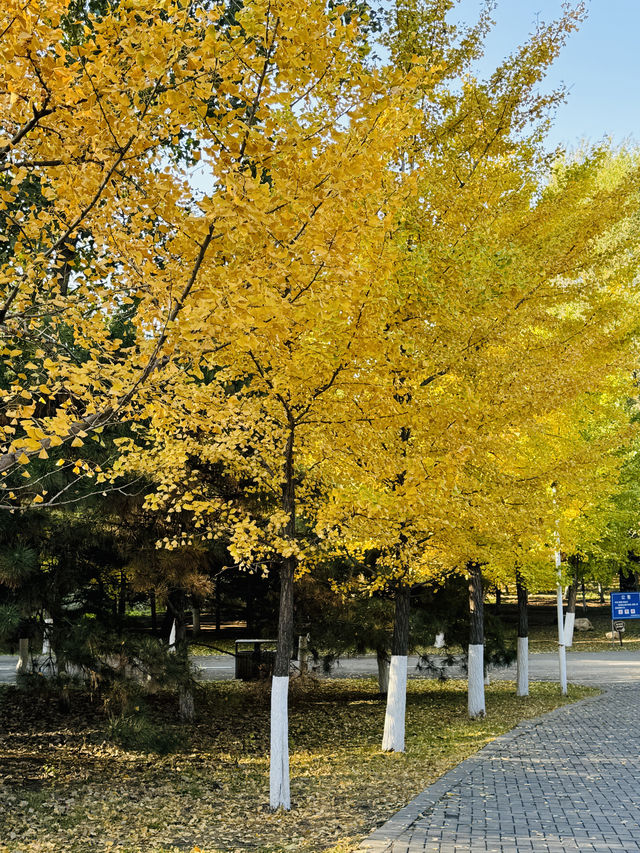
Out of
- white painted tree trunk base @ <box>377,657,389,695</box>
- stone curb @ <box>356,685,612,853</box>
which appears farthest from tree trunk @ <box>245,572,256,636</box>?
stone curb @ <box>356,685,612,853</box>

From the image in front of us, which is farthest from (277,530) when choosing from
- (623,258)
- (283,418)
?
(623,258)

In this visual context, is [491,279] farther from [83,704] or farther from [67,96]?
[83,704]

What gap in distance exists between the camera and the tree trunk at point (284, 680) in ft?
21.5

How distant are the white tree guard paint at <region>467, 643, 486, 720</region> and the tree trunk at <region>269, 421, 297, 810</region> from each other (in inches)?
201

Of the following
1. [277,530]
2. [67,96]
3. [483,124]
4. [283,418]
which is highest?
[483,124]

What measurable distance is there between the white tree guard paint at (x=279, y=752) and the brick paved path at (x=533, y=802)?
1.25m

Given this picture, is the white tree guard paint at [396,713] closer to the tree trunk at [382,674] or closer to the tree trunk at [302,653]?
the tree trunk at [302,653]

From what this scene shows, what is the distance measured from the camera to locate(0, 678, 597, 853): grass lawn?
5.87 metres

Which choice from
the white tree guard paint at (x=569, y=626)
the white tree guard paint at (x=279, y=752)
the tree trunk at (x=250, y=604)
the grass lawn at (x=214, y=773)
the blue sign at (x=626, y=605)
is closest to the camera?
the grass lawn at (x=214, y=773)

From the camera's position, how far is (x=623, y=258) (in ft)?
42.3

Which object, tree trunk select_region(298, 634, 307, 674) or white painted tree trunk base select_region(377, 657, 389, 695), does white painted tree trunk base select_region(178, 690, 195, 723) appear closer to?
tree trunk select_region(298, 634, 307, 674)

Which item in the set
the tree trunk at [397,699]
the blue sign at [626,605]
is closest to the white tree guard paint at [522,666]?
the blue sign at [626,605]

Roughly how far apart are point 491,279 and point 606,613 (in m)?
28.4

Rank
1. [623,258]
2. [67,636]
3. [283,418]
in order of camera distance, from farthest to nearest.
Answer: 1. [623,258]
2. [67,636]
3. [283,418]
